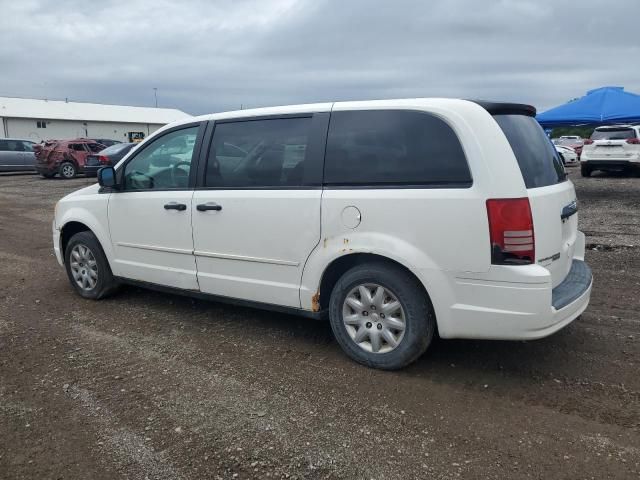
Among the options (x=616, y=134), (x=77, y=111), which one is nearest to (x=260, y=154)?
(x=616, y=134)

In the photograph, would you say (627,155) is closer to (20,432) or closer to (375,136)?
(375,136)

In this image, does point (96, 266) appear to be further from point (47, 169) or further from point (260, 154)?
point (47, 169)

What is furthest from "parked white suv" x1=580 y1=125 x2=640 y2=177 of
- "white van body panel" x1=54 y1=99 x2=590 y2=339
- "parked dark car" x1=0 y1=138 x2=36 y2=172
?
"parked dark car" x1=0 y1=138 x2=36 y2=172

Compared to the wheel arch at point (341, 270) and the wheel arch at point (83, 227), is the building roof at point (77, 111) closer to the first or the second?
the wheel arch at point (83, 227)

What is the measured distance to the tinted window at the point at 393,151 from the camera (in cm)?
347

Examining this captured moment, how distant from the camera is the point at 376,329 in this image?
3.81 m

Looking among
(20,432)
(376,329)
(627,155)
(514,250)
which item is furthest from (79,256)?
(627,155)

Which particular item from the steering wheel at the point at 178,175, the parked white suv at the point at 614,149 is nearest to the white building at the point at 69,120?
the parked white suv at the point at 614,149

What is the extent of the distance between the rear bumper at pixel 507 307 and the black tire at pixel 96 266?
11.2 ft

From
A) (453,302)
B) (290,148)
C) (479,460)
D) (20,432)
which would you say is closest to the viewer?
(479,460)

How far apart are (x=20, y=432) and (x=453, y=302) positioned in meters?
2.63

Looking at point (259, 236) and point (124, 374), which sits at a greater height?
point (259, 236)

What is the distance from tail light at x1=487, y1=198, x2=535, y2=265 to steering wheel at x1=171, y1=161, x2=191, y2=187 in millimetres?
2560

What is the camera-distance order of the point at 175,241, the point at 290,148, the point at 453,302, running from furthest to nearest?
the point at 175,241 < the point at 290,148 < the point at 453,302
